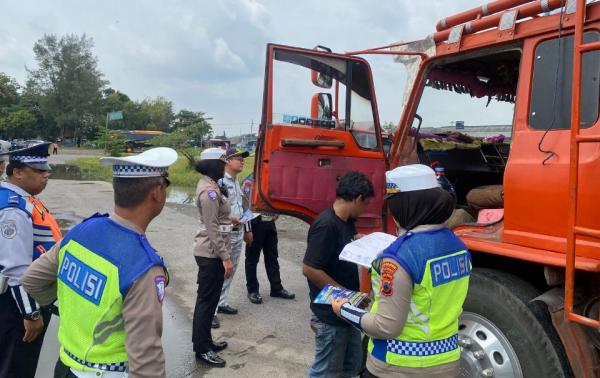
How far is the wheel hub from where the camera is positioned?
240cm

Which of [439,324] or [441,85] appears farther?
[441,85]

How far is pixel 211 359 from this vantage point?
3568mm

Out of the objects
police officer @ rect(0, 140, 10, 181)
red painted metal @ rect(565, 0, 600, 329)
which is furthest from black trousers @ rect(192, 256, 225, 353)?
red painted metal @ rect(565, 0, 600, 329)

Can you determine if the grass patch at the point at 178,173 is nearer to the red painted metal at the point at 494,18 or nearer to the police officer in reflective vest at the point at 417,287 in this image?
the red painted metal at the point at 494,18

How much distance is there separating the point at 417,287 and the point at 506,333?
3.37ft

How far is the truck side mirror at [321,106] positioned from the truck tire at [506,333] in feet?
5.57

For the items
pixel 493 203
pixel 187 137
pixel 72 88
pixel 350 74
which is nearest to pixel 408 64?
pixel 350 74

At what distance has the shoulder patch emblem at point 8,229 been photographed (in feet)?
7.52

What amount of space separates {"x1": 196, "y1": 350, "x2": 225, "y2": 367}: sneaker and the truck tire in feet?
6.11

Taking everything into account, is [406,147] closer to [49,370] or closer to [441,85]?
[441,85]

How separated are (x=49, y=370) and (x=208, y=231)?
1.61 m

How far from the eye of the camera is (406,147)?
3682 millimetres

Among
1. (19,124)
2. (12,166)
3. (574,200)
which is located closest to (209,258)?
(12,166)

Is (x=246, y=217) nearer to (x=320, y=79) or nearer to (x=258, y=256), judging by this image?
(x=258, y=256)
